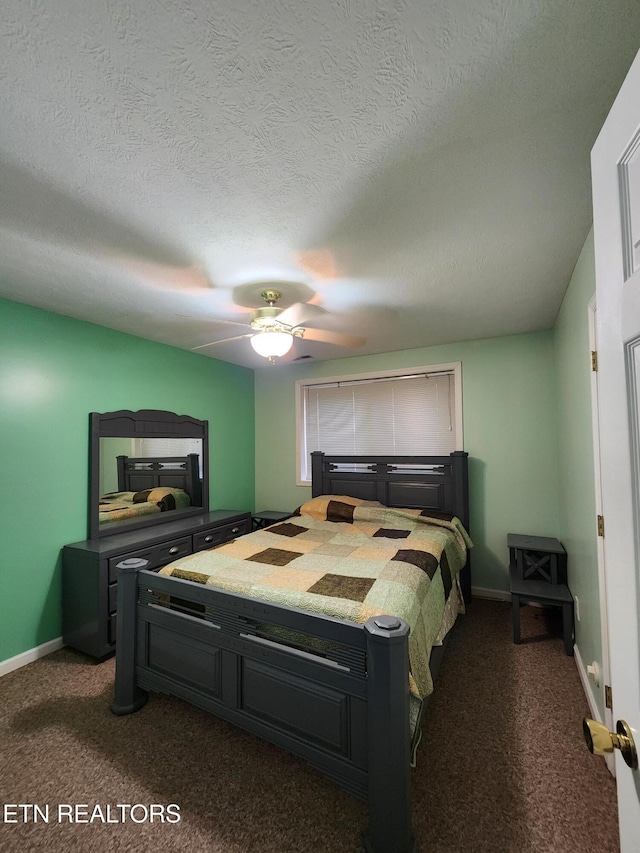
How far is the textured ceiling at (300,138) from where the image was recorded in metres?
0.85

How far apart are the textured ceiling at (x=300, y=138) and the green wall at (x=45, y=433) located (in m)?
0.52

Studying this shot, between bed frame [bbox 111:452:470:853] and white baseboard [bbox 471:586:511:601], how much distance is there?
245cm

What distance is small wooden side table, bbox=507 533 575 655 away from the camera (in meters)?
2.49

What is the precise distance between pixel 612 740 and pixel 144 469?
3467mm

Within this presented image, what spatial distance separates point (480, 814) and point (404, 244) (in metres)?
2.45

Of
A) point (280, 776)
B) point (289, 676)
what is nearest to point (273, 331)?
point (289, 676)

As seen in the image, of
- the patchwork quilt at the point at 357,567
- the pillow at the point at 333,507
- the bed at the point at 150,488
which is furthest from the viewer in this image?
the pillow at the point at 333,507

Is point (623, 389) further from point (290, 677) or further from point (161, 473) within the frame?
point (161, 473)

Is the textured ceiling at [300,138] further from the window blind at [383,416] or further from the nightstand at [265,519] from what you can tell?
the nightstand at [265,519]

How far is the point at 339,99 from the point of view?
104cm

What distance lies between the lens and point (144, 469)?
3373 millimetres

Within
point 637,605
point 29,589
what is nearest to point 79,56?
point 637,605

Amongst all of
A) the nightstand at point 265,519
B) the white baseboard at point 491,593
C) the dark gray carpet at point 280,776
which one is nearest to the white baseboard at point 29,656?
the dark gray carpet at point 280,776

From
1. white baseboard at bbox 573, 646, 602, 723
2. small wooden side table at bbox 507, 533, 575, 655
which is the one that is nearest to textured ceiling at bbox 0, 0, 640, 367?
small wooden side table at bbox 507, 533, 575, 655
